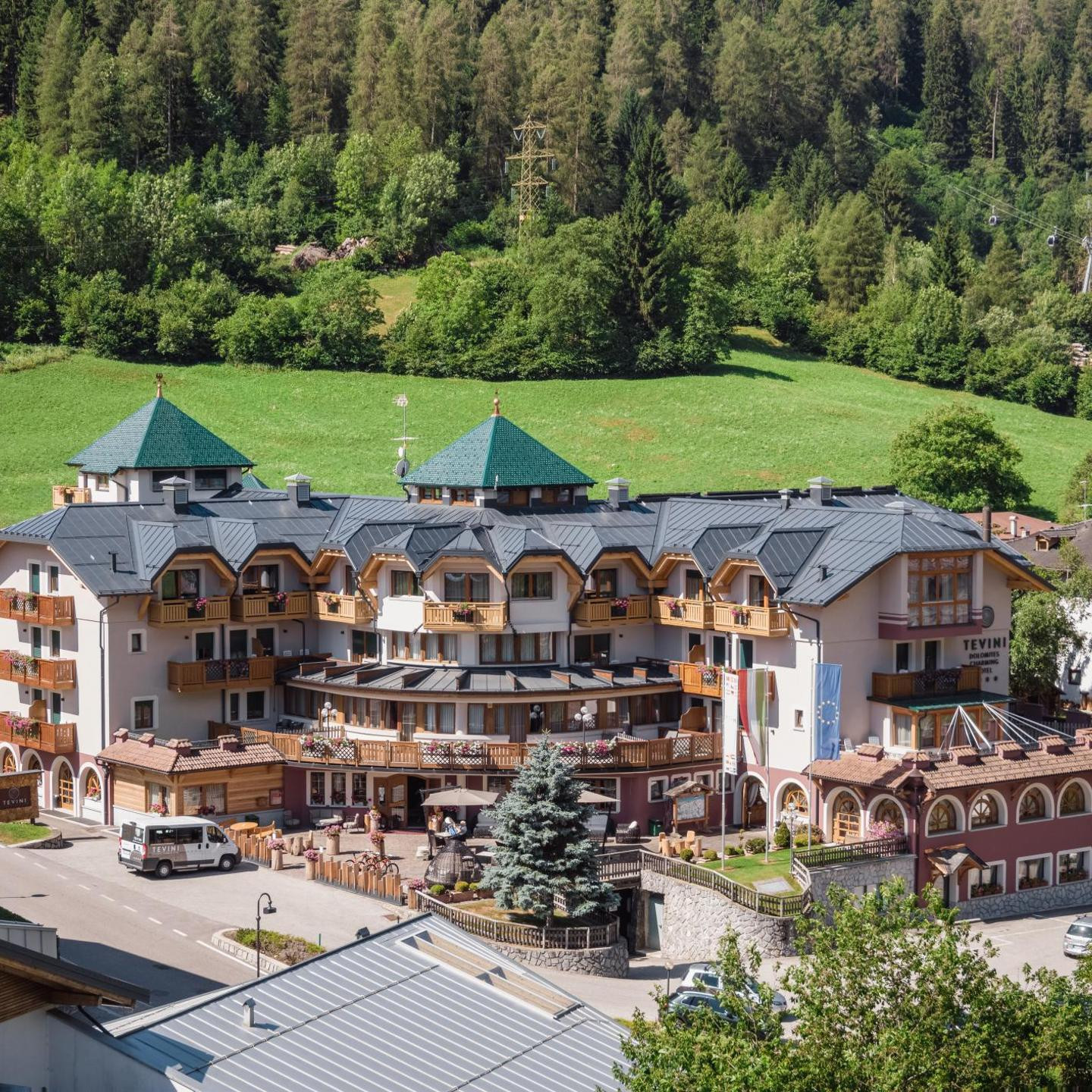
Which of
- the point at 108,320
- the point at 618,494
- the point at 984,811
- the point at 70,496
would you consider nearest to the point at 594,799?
the point at 984,811

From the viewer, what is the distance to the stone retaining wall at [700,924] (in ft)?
163

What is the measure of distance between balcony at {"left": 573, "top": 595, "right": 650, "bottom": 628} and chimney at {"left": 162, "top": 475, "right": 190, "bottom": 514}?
13.8m

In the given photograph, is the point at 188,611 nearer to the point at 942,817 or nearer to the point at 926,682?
the point at 926,682

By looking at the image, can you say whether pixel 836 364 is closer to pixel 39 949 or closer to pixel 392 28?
pixel 392 28

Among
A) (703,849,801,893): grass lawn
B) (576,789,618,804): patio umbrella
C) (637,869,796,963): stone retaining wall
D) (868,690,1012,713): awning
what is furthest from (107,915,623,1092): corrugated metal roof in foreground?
(868,690,1012,713): awning

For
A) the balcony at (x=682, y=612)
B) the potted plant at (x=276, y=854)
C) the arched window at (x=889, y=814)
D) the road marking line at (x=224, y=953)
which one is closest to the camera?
the road marking line at (x=224, y=953)

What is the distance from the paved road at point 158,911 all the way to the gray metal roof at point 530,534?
32.1ft

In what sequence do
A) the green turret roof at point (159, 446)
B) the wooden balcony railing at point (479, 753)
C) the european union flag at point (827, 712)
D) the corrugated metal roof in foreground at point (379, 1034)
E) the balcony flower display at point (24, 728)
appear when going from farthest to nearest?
the green turret roof at point (159, 446) < the balcony flower display at point (24, 728) < the wooden balcony railing at point (479, 753) < the european union flag at point (827, 712) < the corrugated metal roof in foreground at point (379, 1034)

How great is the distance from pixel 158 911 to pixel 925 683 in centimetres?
2272

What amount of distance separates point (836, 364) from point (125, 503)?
7546 cm

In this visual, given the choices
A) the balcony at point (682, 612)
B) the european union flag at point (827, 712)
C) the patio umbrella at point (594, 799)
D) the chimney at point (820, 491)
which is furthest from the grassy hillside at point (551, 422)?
the european union flag at point (827, 712)

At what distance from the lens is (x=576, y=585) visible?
2392 inches

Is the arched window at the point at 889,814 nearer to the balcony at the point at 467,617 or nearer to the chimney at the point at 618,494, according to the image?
the balcony at the point at 467,617

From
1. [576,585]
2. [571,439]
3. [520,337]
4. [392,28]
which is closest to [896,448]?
[571,439]
